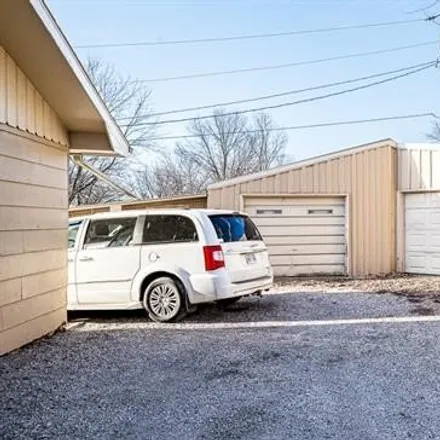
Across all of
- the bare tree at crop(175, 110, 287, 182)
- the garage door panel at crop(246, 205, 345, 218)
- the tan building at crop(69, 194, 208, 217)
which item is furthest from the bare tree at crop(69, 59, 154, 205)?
the garage door panel at crop(246, 205, 345, 218)

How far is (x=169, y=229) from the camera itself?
7.88 m

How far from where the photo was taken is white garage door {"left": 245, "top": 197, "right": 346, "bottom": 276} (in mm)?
13516

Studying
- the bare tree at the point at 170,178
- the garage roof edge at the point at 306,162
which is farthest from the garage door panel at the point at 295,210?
the bare tree at the point at 170,178

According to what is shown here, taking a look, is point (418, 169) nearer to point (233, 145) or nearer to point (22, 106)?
point (22, 106)

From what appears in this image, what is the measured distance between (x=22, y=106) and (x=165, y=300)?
10.3 ft

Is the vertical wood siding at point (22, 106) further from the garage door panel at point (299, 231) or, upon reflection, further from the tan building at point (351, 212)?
the garage door panel at point (299, 231)

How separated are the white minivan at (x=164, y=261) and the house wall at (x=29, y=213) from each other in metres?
0.65

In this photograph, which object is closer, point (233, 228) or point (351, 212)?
point (233, 228)

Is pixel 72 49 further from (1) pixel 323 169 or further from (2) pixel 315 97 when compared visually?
(2) pixel 315 97

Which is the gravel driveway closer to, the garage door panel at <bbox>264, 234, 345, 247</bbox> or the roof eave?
the roof eave

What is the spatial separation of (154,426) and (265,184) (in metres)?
10.0

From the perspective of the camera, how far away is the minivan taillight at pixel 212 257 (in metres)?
7.46

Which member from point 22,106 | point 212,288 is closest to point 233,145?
point 212,288

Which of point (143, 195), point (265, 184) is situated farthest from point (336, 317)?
point (143, 195)
